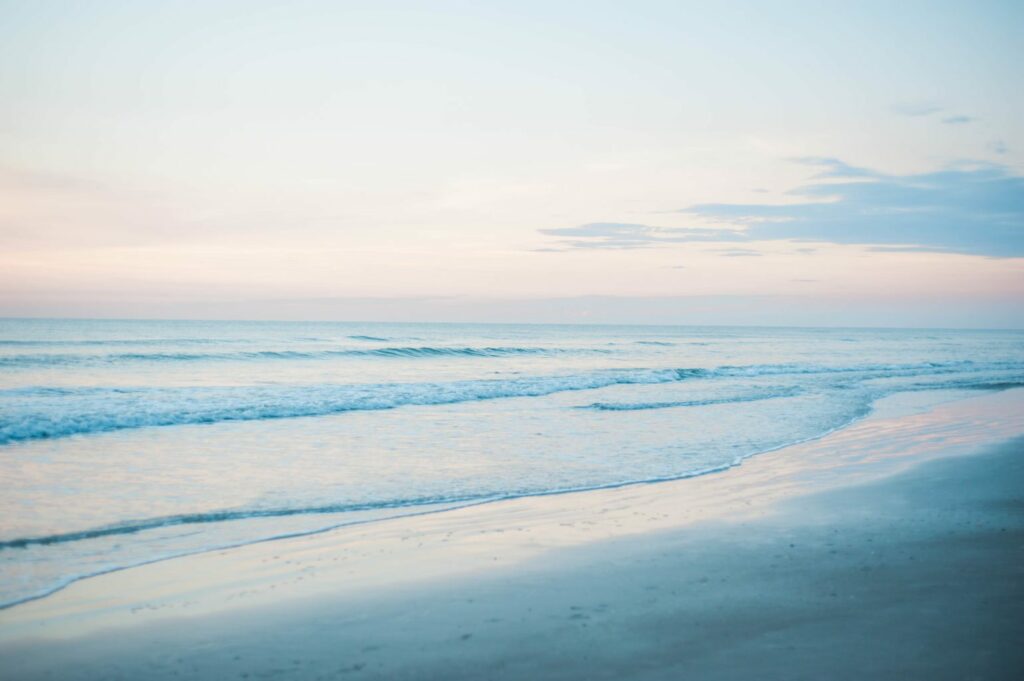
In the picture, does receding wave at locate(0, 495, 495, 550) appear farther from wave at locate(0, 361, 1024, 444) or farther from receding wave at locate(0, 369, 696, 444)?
receding wave at locate(0, 369, 696, 444)

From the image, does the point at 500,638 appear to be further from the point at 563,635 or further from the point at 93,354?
the point at 93,354

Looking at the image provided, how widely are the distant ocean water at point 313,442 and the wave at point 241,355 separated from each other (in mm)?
1784

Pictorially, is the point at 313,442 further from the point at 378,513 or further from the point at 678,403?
the point at 678,403

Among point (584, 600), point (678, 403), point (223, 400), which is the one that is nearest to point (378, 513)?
point (584, 600)

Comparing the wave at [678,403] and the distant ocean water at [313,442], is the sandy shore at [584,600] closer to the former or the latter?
the distant ocean water at [313,442]

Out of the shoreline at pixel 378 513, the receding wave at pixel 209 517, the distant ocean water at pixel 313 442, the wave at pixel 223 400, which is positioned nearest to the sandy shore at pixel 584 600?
the shoreline at pixel 378 513

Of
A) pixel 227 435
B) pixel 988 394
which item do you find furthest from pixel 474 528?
pixel 988 394

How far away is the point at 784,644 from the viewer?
4.57 meters

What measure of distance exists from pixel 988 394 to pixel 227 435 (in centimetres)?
2449

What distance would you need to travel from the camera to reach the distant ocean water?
8.04 m

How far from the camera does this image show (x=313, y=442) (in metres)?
14.0

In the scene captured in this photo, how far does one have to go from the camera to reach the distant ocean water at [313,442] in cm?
804

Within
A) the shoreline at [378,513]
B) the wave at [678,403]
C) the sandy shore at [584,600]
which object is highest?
the sandy shore at [584,600]

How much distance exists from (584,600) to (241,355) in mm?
39927
